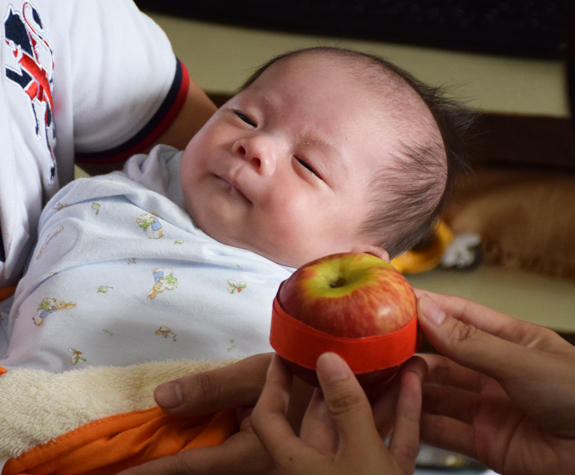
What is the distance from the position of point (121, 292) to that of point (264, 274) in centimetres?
22

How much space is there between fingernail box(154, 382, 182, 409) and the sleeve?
612 mm

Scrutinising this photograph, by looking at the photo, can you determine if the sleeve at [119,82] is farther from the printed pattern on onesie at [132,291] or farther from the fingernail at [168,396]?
the fingernail at [168,396]

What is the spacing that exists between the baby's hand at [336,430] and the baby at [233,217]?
19 centimetres

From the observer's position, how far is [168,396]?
0.63 meters

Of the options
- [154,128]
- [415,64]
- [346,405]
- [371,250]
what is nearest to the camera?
[346,405]

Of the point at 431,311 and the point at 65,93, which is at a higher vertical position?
the point at 65,93

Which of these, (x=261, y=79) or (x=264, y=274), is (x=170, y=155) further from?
(x=264, y=274)

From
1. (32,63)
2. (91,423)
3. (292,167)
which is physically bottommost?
(91,423)

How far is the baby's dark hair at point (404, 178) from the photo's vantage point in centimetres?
93

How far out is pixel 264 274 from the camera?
84 centimetres

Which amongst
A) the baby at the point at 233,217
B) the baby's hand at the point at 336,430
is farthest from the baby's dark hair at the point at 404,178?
the baby's hand at the point at 336,430

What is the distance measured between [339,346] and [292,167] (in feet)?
1.20

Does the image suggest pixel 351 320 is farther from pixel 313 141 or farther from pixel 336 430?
pixel 313 141

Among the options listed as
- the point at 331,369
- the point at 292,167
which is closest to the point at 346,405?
the point at 331,369
